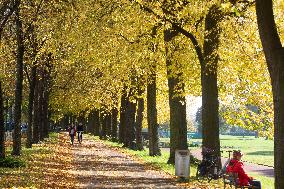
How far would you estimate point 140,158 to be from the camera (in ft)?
108

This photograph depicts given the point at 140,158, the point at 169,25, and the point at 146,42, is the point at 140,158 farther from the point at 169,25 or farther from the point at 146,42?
the point at 169,25

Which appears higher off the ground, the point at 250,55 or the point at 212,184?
the point at 250,55

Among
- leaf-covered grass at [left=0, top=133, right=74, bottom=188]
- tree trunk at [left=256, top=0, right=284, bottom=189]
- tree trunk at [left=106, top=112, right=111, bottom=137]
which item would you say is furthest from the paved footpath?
tree trunk at [left=106, top=112, right=111, bottom=137]

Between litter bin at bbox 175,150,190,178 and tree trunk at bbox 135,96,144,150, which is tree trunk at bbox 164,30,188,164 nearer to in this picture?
litter bin at bbox 175,150,190,178

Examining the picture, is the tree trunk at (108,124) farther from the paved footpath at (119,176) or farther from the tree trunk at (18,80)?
the paved footpath at (119,176)

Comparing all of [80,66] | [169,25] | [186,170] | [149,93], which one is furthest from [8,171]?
[80,66]

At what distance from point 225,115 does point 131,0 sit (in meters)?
15.5

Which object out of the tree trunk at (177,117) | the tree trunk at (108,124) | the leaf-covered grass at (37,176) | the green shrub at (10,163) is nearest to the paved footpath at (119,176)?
the leaf-covered grass at (37,176)

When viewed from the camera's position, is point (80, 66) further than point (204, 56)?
Yes

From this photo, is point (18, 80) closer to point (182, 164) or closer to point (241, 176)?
point (182, 164)

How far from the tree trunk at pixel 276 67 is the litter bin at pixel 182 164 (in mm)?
7636

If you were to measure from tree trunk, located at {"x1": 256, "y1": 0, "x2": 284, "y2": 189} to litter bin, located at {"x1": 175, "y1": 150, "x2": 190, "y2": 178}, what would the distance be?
764cm

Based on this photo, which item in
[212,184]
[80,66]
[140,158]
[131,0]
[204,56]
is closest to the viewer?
[212,184]

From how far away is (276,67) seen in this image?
42.8 feet
